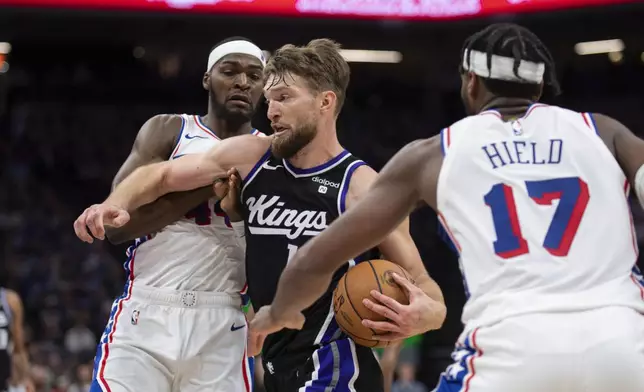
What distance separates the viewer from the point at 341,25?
15219 millimetres

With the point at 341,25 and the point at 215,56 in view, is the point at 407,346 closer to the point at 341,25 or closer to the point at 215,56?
the point at 341,25

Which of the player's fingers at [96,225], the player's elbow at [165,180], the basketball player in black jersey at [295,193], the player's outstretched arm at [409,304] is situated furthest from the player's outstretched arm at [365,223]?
the player's elbow at [165,180]

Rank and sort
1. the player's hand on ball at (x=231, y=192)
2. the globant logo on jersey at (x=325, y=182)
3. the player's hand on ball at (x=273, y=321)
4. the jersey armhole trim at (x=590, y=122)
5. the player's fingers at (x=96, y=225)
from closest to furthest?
the jersey armhole trim at (x=590, y=122) < the player's hand on ball at (x=273, y=321) < the player's fingers at (x=96, y=225) < the globant logo on jersey at (x=325, y=182) < the player's hand on ball at (x=231, y=192)

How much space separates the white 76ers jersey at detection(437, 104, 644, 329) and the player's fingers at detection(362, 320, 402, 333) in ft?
2.34

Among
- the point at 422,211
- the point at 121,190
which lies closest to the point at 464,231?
the point at 121,190

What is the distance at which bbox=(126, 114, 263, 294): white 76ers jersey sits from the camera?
16.4 ft

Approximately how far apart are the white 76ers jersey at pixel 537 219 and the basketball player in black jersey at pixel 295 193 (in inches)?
46.0

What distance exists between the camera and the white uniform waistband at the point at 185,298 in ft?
16.2

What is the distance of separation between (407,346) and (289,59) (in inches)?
449

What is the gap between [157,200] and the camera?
16.0 feet

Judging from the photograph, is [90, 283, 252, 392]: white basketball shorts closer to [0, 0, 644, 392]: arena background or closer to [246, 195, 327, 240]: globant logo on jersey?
[246, 195, 327, 240]: globant logo on jersey

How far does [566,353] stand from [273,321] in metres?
1.19

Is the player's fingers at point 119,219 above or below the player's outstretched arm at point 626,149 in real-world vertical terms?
below

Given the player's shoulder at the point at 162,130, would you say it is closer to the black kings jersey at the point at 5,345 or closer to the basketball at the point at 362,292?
the basketball at the point at 362,292
